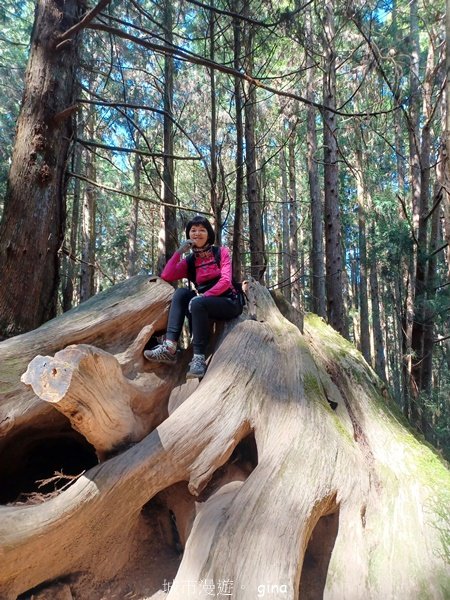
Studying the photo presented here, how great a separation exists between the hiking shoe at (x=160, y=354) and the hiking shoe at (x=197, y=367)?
18 centimetres

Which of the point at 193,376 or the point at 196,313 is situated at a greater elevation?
the point at 196,313

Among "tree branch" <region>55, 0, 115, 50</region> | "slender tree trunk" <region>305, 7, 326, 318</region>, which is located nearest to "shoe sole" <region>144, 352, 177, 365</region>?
"tree branch" <region>55, 0, 115, 50</region>

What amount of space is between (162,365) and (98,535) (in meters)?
1.27

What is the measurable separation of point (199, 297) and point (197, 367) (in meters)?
0.56

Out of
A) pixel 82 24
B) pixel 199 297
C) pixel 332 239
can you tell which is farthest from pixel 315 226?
pixel 199 297

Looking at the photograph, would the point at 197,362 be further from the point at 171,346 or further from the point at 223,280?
the point at 223,280

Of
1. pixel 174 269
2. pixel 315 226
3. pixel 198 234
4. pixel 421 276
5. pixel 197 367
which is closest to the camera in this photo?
pixel 197 367

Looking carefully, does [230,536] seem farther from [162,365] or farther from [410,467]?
[162,365]

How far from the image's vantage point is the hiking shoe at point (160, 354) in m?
3.29

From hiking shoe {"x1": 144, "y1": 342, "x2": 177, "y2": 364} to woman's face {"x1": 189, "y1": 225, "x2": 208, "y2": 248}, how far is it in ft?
3.32

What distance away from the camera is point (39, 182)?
4.02 m

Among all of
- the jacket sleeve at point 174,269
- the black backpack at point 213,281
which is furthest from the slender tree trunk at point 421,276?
the jacket sleeve at point 174,269

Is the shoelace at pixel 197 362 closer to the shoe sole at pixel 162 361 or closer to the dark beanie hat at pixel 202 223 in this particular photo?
the shoe sole at pixel 162 361

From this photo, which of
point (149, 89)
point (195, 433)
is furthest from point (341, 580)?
point (149, 89)
